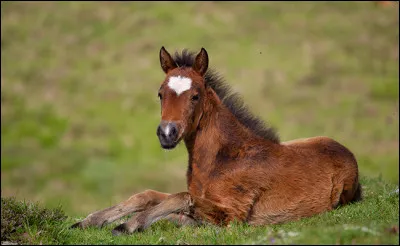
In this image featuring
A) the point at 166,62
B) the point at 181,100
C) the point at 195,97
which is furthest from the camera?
the point at 166,62

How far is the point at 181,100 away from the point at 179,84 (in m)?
0.26

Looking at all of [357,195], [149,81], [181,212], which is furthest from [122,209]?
[149,81]

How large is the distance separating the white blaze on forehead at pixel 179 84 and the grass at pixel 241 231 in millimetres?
1943

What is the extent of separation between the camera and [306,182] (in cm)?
1145

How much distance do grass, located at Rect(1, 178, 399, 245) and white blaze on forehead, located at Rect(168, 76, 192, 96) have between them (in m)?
1.94

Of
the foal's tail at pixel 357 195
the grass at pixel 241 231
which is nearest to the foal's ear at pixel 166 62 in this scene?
the grass at pixel 241 231

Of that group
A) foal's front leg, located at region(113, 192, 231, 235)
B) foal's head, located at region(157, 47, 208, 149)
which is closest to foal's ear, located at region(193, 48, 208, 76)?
foal's head, located at region(157, 47, 208, 149)

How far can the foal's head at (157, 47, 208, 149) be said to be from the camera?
33.8 feet

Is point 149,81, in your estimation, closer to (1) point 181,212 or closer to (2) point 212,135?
(2) point 212,135

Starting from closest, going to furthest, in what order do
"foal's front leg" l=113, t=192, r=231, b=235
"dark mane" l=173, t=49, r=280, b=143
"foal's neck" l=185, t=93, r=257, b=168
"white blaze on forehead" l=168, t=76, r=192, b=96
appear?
"foal's front leg" l=113, t=192, r=231, b=235 → "white blaze on forehead" l=168, t=76, r=192, b=96 → "foal's neck" l=185, t=93, r=257, b=168 → "dark mane" l=173, t=49, r=280, b=143

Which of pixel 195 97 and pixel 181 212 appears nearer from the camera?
pixel 181 212

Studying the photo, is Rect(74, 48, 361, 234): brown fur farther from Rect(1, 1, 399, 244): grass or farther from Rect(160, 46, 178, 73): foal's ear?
Rect(1, 1, 399, 244): grass

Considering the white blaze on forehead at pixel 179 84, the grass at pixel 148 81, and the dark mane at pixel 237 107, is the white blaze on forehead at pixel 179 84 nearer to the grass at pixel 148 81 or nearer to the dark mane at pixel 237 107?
the dark mane at pixel 237 107

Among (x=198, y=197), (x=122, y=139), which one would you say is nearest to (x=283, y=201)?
(x=198, y=197)
